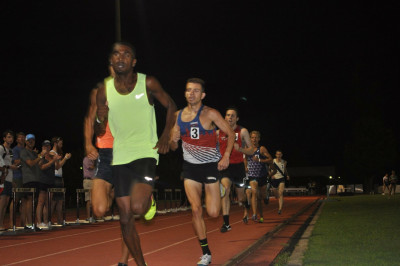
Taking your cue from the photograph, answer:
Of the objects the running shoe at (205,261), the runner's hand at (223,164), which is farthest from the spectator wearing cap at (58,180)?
the running shoe at (205,261)

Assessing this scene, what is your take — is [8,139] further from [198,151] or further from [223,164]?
[223,164]

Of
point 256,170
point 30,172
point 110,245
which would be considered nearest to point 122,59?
point 110,245

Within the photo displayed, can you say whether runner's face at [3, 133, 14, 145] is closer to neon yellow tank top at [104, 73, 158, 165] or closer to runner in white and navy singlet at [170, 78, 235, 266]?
runner in white and navy singlet at [170, 78, 235, 266]

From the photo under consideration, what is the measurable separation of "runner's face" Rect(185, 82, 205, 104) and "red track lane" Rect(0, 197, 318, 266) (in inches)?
71.6

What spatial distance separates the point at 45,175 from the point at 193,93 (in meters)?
7.52

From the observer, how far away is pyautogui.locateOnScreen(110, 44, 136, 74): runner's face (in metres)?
6.04

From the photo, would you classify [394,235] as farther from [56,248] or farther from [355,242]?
[56,248]

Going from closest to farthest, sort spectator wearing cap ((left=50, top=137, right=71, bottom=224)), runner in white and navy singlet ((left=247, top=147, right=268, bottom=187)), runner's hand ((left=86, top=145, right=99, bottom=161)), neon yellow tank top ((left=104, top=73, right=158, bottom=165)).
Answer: neon yellow tank top ((left=104, top=73, right=158, bottom=165))
runner's hand ((left=86, top=145, right=99, bottom=161))
spectator wearing cap ((left=50, top=137, right=71, bottom=224))
runner in white and navy singlet ((left=247, top=147, right=268, bottom=187))

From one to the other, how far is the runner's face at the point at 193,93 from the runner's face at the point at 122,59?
6.57ft

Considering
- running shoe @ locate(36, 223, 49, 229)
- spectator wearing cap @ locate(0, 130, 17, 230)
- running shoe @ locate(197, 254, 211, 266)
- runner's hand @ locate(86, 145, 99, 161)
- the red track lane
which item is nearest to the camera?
runner's hand @ locate(86, 145, 99, 161)

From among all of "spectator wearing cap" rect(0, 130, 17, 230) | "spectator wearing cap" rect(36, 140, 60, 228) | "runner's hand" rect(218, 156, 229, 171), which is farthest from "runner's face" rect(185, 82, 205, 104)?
"spectator wearing cap" rect(36, 140, 60, 228)

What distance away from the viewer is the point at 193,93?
8.07 m

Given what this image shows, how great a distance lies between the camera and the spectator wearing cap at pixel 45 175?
47.1 ft

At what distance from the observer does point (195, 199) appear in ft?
25.9
